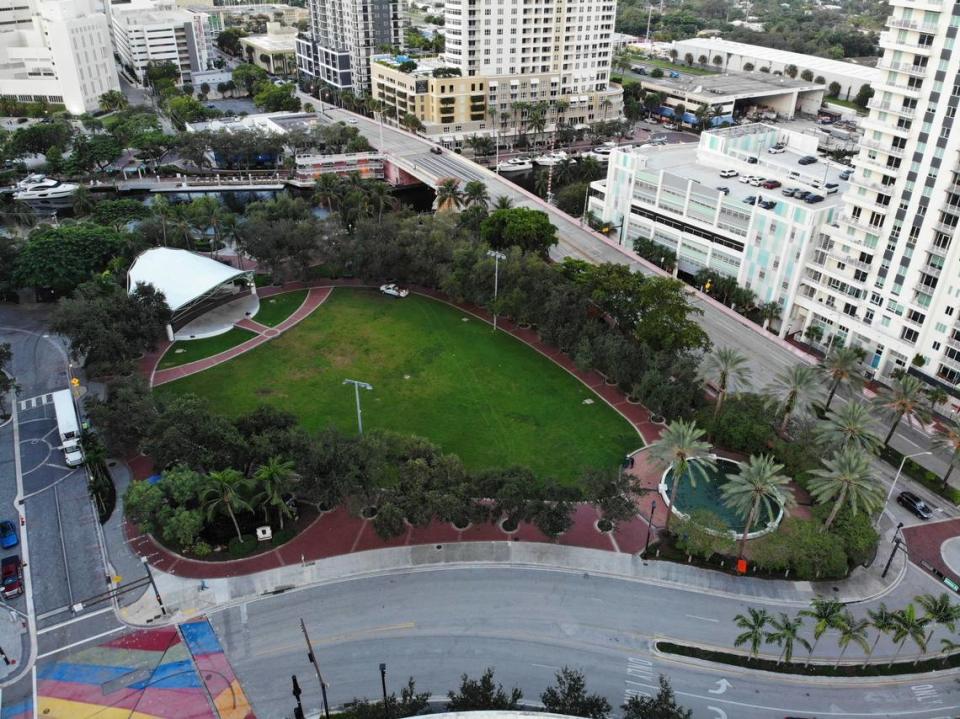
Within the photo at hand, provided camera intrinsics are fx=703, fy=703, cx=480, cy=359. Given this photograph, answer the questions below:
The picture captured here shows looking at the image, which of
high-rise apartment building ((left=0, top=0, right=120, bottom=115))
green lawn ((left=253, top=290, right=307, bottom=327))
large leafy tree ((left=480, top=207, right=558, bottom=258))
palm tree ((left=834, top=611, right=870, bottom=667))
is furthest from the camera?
high-rise apartment building ((left=0, top=0, right=120, bottom=115))

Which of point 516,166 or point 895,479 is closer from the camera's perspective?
point 895,479

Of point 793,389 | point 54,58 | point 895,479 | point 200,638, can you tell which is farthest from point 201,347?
point 54,58

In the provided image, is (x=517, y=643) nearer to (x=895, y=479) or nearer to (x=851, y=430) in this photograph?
(x=851, y=430)

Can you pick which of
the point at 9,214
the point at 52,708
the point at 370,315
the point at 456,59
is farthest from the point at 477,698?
the point at 456,59

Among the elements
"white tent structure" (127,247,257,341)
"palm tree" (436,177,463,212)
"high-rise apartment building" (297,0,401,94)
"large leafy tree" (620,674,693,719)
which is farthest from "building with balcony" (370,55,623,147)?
"large leafy tree" (620,674,693,719)

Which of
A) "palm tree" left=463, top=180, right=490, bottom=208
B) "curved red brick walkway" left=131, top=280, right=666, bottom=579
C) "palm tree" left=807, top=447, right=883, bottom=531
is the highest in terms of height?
"palm tree" left=463, top=180, right=490, bottom=208

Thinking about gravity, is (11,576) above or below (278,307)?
below

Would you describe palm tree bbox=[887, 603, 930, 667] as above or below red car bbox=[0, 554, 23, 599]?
above

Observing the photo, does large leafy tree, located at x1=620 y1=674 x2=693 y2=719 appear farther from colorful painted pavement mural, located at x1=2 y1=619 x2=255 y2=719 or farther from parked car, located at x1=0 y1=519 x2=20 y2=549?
parked car, located at x1=0 y1=519 x2=20 y2=549
